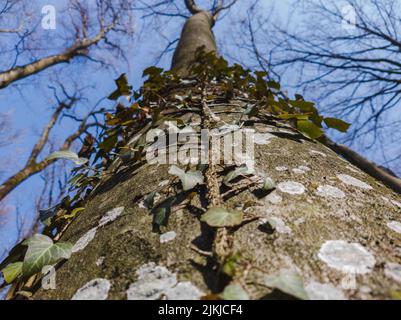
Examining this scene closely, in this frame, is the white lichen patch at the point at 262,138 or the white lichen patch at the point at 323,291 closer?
the white lichen patch at the point at 323,291

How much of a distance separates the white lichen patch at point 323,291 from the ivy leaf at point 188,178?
1.10 feet

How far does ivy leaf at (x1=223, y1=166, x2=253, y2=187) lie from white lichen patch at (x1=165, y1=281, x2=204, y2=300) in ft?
0.95

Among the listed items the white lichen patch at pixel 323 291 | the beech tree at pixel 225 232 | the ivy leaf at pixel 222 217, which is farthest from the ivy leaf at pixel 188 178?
the white lichen patch at pixel 323 291

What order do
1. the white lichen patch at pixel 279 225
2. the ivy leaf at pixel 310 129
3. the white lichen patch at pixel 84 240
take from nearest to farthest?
the white lichen patch at pixel 279 225 < the white lichen patch at pixel 84 240 < the ivy leaf at pixel 310 129

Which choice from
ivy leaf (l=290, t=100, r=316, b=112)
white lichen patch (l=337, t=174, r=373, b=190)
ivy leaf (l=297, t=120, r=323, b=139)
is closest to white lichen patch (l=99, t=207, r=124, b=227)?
white lichen patch (l=337, t=174, r=373, b=190)

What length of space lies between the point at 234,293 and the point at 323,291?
13cm

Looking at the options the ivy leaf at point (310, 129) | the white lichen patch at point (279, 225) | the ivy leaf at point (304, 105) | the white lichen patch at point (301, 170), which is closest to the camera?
the white lichen patch at point (279, 225)

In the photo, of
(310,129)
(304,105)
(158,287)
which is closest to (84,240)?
(158,287)

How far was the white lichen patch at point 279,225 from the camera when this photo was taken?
1.69ft

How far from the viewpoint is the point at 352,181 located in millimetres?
757

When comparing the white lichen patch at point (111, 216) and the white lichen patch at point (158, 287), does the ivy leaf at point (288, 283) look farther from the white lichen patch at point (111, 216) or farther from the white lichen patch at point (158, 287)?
the white lichen patch at point (111, 216)

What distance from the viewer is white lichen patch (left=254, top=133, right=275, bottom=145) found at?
3.04ft
